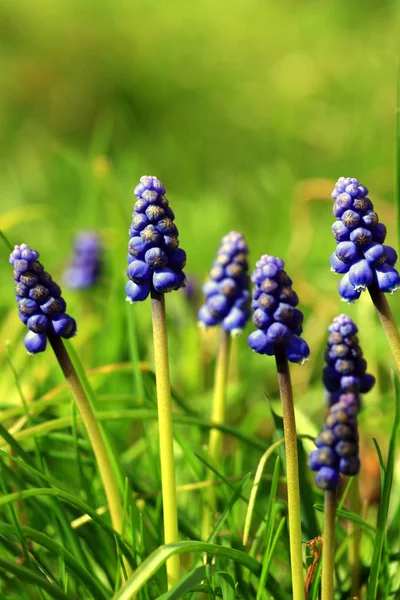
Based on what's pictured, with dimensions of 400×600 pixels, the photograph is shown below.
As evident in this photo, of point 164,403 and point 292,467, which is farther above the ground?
point 164,403

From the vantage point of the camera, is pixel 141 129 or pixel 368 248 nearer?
pixel 368 248

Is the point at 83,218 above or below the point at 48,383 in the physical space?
above

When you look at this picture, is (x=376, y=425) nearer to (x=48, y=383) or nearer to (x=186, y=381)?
(x=186, y=381)

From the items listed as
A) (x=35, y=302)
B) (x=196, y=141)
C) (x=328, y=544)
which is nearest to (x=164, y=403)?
(x=35, y=302)

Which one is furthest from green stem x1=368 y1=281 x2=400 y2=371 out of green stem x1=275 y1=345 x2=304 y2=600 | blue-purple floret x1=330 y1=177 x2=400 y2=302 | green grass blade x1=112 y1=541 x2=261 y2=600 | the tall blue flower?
green grass blade x1=112 y1=541 x2=261 y2=600

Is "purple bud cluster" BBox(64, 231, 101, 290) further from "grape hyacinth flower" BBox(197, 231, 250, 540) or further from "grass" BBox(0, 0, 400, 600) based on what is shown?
"grape hyacinth flower" BBox(197, 231, 250, 540)

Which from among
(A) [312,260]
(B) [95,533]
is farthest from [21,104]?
(B) [95,533]

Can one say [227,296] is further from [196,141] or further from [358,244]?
[196,141]

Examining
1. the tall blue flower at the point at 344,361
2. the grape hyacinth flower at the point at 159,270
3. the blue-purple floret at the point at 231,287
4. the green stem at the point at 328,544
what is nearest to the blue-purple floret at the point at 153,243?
the grape hyacinth flower at the point at 159,270
